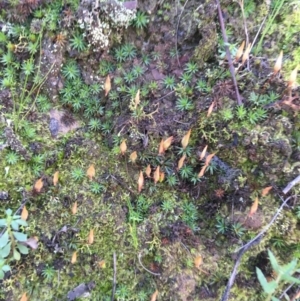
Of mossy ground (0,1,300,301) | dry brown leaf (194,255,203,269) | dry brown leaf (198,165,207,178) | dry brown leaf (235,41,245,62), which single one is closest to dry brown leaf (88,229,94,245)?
mossy ground (0,1,300,301)

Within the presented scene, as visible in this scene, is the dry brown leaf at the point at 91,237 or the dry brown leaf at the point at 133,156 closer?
the dry brown leaf at the point at 91,237

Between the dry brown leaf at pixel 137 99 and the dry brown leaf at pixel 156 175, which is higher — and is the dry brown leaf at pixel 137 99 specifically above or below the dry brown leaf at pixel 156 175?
above

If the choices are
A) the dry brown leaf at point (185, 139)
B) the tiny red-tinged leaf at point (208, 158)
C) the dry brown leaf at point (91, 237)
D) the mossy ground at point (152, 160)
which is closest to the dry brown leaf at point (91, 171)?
the mossy ground at point (152, 160)

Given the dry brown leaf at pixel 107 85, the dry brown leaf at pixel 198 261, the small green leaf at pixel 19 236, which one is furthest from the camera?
the dry brown leaf at pixel 107 85

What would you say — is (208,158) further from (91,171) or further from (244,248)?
(91,171)

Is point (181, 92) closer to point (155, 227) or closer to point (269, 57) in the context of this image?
point (269, 57)

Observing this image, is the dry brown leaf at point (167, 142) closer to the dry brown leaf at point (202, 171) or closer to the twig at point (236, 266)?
the dry brown leaf at point (202, 171)

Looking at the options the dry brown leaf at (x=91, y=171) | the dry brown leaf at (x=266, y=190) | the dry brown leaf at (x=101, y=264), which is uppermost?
the dry brown leaf at (x=266, y=190)

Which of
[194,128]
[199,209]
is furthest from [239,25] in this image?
[199,209]
